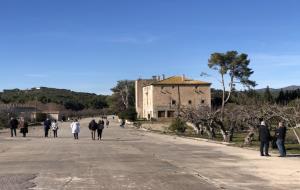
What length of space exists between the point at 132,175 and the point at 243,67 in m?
92.8

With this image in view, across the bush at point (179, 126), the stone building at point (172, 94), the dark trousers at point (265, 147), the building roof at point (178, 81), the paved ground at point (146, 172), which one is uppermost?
the building roof at point (178, 81)

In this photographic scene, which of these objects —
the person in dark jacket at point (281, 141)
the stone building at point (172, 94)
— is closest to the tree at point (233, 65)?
the stone building at point (172, 94)

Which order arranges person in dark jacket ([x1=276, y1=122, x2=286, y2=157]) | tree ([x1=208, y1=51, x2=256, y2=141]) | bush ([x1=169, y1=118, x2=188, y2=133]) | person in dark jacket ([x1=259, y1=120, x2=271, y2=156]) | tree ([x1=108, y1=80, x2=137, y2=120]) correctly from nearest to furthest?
person in dark jacket ([x1=276, y1=122, x2=286, y2=157])
person in dark jacket ([x1=259, y1=120, x2=271, y2=156])
bush ([x1=169, y1=118, x2=188, y2=133])
tree ([x1=208, y1=51, x2=256, y2=141])
tree ([x1=108, y1=80, x2=137, y2=120])

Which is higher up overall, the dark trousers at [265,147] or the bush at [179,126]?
the bush at [179,126]

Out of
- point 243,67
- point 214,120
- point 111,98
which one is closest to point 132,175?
point 214,120

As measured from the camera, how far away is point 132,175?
17.2 metres

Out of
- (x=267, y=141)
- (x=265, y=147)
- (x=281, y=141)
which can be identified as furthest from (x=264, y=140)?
(x=281, y=141)

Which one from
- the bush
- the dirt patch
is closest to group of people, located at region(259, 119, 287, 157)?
the dirt patch

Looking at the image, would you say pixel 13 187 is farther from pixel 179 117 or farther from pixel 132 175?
pixel 179 117

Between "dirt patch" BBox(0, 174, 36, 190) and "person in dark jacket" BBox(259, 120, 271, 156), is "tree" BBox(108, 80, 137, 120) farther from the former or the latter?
"dirt patch" BBox(0, 174, 36, 190)

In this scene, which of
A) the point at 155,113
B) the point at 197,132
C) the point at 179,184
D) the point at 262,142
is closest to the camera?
the point at 179,184

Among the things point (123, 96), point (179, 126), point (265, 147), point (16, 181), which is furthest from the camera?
point (123, 96)

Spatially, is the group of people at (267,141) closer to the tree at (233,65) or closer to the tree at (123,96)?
the tree at (233,65)

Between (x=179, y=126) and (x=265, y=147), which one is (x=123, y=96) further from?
(x=265, y=147)
